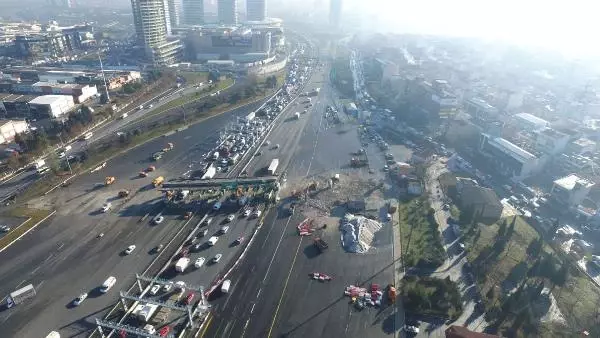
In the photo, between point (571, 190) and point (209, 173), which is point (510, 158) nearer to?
point (571, 190)

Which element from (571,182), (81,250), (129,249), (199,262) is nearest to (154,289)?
(199,262)

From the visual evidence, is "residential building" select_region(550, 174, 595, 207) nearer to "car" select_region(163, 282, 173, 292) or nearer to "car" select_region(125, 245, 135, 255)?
"car" select_region(163, 282, 173, 292)

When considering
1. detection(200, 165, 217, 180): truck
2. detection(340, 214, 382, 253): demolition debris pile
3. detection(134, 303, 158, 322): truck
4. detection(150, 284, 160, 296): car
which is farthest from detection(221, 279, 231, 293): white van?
detection(200, 165, 217, 180): truck

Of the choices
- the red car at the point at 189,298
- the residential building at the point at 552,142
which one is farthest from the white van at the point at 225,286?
the residential building at the point at 552,142

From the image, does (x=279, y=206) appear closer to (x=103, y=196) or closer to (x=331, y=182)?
(x=331, y=182)

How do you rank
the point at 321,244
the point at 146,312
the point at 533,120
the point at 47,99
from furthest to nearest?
the point at 533,120 → the point at 47,99 → the point at 321,244 → the point at 146,312
